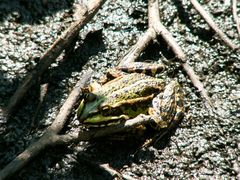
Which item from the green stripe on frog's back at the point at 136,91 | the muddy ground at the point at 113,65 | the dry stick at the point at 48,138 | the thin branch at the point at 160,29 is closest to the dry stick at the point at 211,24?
the muddy ground at the point at 113,65

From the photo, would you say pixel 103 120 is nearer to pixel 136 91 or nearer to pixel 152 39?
pixel 136 91

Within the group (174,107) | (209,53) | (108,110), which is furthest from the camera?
(209,53)

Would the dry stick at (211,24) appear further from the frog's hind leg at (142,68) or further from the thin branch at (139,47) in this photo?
the frog's hind leg at (142,68)

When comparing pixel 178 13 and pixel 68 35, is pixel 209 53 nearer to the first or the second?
pixel 178 13

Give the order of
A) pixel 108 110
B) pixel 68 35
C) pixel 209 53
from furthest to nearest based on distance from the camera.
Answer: pixel 209 53
pixel 68 35
pixel 108 110

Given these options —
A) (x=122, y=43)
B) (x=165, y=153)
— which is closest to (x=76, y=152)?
(x=165, y=153)

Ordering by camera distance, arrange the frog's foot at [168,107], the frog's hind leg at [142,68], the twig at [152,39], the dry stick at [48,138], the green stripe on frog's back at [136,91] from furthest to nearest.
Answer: the twig at [152,39] → the frog's hind leg at [142,68] → the frog's foot at [168,107] → the green stripe on frog's back at [136,91] → the dry stick at [48,138]

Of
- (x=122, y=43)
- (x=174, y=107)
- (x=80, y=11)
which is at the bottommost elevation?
(x=174, y=107)
